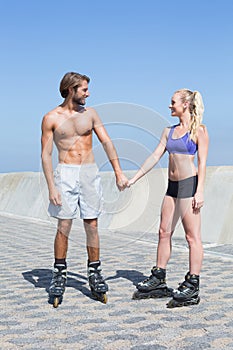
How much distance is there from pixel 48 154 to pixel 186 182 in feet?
4.25

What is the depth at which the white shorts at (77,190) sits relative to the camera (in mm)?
5715

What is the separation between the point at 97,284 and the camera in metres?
5.80

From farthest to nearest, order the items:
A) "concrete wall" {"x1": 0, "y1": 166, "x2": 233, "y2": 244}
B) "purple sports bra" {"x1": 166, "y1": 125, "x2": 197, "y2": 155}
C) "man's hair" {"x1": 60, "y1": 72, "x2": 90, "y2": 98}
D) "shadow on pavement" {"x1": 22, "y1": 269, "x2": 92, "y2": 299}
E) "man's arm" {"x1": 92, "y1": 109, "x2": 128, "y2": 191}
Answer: "concrete wall" {"x1": 0, "y1": 166, "x2": 233, "y2": 244}, "shadow on pavement" {"x1": 22, "y1": 269, "x2": 92, "y2": 299}, "man's arm" {"x1": 92, "y1": 109, "x2": 128, "y2": 191}, "man's hair" {"x1": 60, "y1": 72, "x2": 90, "y2": 98}, "purple sports bra" {"x1": 166, "y1": 125, "x2": 197, "y2": 155}

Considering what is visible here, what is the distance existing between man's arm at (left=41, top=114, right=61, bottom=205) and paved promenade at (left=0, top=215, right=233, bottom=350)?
1.01m

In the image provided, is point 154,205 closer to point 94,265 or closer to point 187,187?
point 94,265

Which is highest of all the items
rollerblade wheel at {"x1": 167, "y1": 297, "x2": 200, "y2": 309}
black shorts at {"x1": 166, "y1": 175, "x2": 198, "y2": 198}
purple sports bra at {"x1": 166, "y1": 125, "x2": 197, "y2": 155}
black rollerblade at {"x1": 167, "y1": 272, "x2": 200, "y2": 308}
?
purple sports bra at {"x1": 166, "y1": 125, "x2": 197, "y2": 155}

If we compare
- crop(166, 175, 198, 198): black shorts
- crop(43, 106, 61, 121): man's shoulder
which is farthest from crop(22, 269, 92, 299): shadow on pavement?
crop(43, 106, 61, 121): man's shoulder

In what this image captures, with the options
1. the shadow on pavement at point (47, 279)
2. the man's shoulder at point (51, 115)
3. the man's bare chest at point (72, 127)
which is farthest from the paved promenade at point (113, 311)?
the man's shoulder at point (51, 115)

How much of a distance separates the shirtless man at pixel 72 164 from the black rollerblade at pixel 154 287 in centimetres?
35

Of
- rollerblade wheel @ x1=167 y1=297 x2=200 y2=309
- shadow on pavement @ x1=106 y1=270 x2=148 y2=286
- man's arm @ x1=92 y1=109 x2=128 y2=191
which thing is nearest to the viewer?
rollerblade wheel @ x1=167 y1=297 x2=200 y2=309

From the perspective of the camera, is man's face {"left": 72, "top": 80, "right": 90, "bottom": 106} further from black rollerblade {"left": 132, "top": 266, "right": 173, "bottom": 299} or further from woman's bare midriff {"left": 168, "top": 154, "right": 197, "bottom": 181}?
black rollerblade {"left": 132, "top": 266, "right": 173, "bottom": 299}

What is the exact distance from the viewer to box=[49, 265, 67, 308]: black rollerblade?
5.61m

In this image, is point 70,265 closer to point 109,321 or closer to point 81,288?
point 81,288

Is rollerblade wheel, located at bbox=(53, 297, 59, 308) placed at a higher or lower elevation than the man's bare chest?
lower
